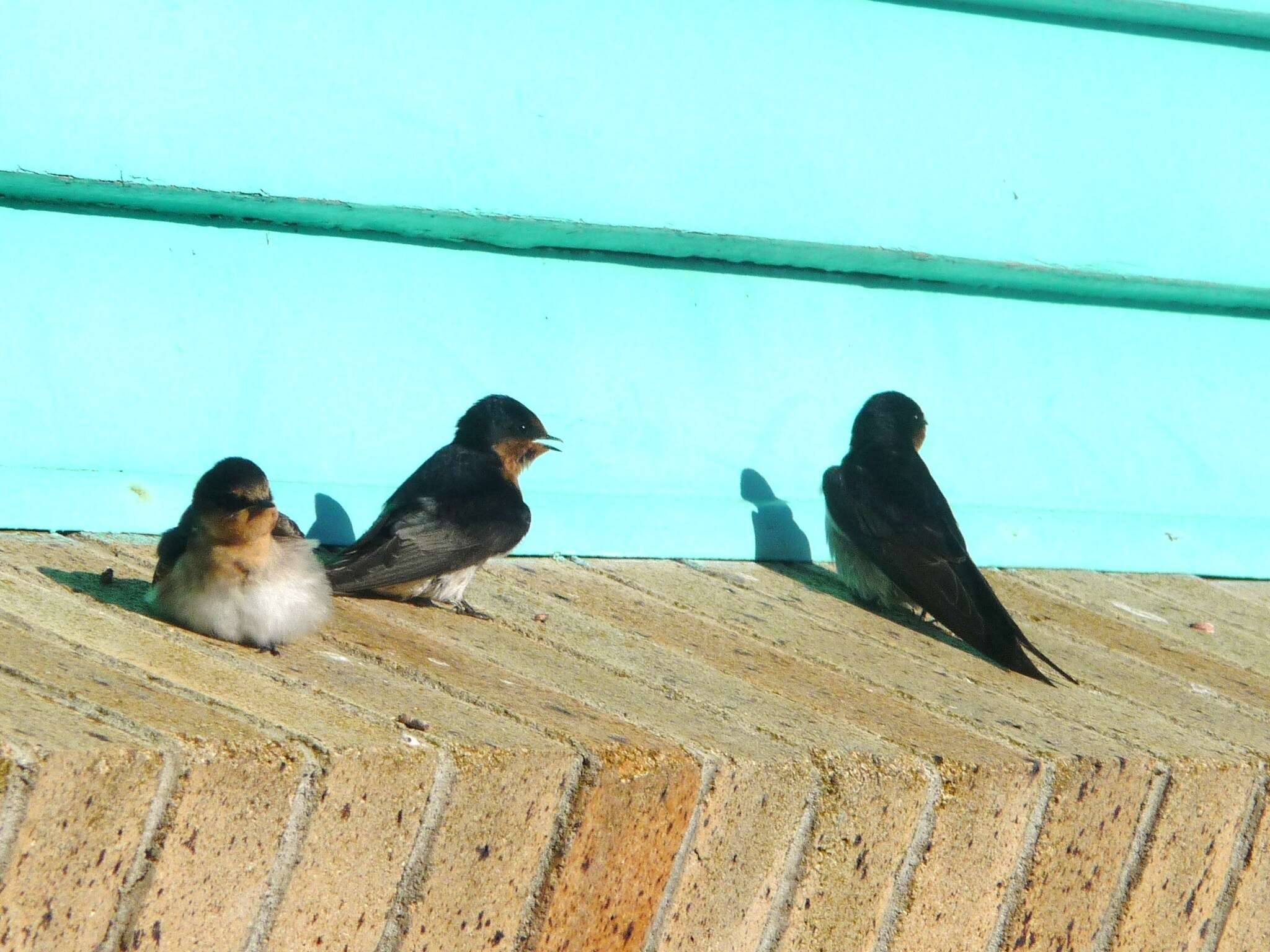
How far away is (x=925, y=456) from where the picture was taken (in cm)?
434

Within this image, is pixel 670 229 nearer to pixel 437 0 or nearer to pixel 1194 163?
pixel 437 0

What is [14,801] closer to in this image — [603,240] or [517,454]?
[517,454]

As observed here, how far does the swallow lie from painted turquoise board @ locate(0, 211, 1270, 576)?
0.12 metres

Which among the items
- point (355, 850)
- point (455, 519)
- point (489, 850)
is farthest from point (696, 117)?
point (355, 850)

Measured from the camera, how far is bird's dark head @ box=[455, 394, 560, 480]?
3557mm

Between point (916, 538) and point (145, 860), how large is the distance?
2619mm

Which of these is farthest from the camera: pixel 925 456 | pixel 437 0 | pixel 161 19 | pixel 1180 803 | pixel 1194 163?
pixel 1194 163

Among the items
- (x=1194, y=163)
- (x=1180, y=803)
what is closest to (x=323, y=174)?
(x=1180, y=803)

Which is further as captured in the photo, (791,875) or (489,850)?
(791,875)

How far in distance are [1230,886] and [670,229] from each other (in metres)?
1.99

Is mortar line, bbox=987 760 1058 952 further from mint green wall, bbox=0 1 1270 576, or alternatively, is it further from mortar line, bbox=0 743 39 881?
mortar line, bbox=0 743 39 881

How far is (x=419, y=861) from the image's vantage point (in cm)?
208

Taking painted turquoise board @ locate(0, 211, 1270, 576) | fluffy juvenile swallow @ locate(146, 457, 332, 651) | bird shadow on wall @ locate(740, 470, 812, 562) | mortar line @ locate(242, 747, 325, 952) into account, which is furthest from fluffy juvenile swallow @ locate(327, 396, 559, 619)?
mortar line @ locate(242, 747, 325, 952)

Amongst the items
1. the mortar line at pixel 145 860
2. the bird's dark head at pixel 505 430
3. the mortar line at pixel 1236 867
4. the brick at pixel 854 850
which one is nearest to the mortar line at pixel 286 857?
the mortar line at pixel 145 860
